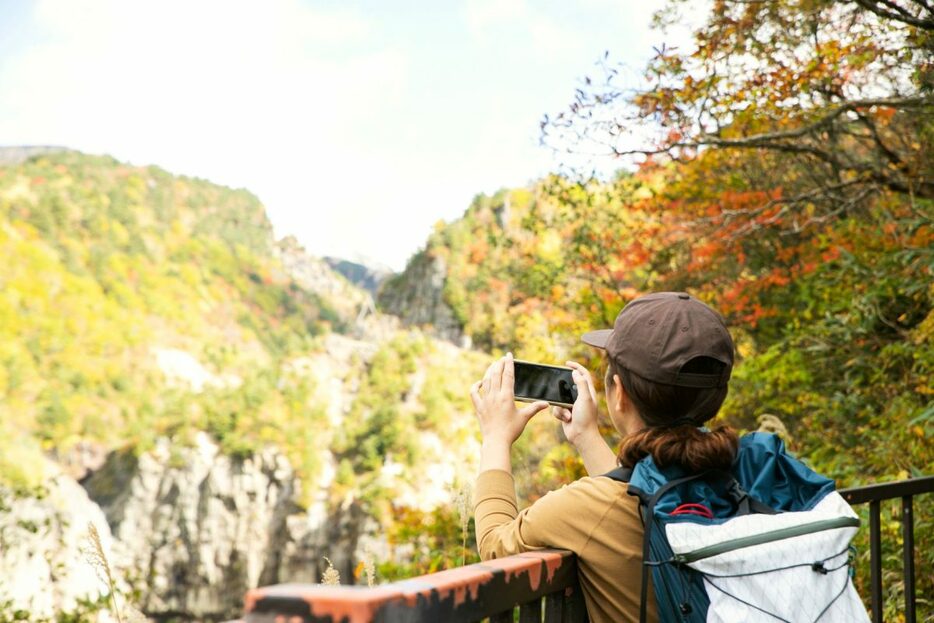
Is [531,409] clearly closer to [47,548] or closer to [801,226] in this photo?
[801,226]

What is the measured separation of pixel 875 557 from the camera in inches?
77.2

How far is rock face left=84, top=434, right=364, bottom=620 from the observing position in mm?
27812

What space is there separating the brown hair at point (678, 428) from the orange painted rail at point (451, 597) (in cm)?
18

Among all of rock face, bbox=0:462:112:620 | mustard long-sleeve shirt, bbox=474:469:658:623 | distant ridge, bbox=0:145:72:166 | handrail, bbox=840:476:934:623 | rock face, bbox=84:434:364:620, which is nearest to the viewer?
mustard long-sleeve shirt, bbox=474:469:658:623

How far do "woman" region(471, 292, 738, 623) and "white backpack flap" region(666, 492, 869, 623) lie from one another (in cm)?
11

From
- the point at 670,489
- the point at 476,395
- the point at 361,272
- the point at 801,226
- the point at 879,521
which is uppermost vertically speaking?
the point at 361,272

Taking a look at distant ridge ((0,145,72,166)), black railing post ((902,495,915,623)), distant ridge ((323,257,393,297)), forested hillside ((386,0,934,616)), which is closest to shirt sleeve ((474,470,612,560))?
black railing post ((902,495,915,623))

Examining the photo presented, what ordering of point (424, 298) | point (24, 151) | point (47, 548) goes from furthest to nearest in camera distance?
point (24, 151) → point (424, 298) → point (47, 548)

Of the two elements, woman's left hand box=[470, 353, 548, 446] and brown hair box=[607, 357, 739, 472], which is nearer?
brown hair box=[607, 357, 739, 472]

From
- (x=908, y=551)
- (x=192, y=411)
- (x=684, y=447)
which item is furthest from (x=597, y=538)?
(x=192, y=411)

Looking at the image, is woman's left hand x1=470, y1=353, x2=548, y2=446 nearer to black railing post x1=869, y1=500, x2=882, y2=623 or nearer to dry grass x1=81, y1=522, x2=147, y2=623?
dry grass x1=81, y1=522, x2=147, y2=623

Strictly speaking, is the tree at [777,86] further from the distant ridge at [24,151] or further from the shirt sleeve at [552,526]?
the distant ridge at [24,151]

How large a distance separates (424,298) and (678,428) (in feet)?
138

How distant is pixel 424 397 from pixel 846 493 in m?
27.8
